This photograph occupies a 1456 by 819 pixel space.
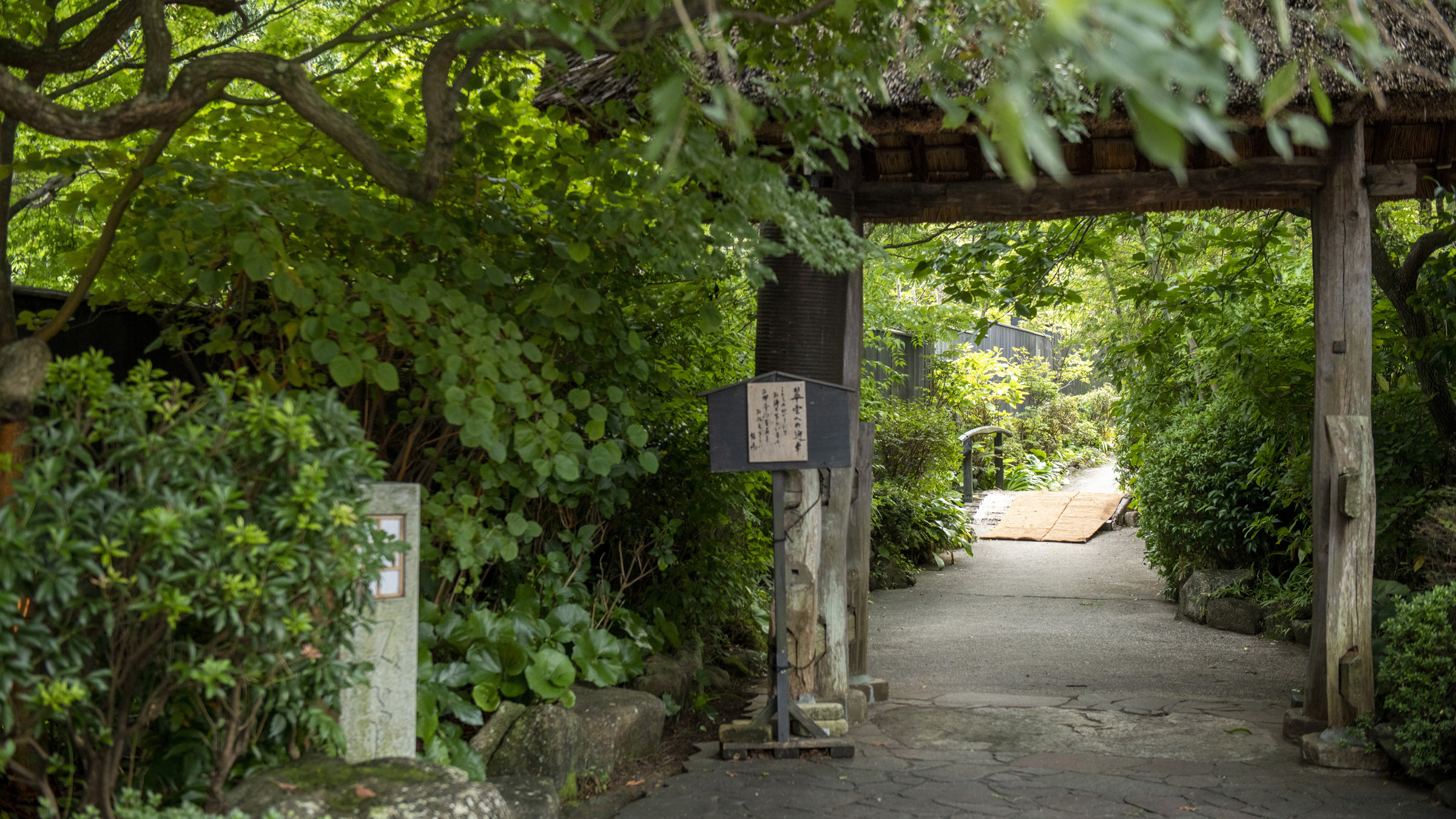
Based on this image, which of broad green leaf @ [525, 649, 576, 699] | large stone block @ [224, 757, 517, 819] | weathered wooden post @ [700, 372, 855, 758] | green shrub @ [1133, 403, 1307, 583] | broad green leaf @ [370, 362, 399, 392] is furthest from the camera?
green shrub @ [1133, 403, 1307, 583]

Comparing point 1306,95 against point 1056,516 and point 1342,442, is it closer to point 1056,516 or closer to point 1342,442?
point 1342,442

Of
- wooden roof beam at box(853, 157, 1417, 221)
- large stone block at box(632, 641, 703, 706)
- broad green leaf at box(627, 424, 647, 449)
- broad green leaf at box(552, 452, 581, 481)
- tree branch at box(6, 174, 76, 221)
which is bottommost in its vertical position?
large stone block at box(632, 641, 703, 706)

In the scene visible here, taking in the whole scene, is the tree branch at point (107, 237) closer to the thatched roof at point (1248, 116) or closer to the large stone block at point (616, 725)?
the thatched roof at point (1248, 116)

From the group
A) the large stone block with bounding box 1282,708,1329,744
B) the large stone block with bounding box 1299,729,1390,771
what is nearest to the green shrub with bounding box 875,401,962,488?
the large stone block with bounding box 1282,708,1329,744

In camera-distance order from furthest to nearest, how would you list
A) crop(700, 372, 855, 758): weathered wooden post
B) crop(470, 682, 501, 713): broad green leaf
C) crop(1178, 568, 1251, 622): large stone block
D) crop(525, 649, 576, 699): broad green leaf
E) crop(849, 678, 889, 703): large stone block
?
crop(1178, 568, 1251, 622): large stone block < crop(849, 678, 889, 703): large stone block < crop(700, 372, 855, 758): weathered wooden post < crop(525, 649, 576, 699): broad green leaf < crop(470, 682, 501, 713): broad green leaf

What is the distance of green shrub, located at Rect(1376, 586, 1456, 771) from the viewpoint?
14.4 ft

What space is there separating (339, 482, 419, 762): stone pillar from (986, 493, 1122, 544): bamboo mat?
37.0 ft

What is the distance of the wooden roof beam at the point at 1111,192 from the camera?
5598 millimetres

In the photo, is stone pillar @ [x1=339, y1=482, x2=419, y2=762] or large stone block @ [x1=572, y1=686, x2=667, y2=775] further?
large stone block @ [x1=572, y1=686, x2=667, y2=775]

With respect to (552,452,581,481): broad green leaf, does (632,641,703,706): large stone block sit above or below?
below

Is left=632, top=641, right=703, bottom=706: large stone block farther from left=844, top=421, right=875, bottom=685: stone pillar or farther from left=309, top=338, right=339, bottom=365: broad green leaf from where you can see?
left=309, top=338, right=339, bottom=365: broad green leaf

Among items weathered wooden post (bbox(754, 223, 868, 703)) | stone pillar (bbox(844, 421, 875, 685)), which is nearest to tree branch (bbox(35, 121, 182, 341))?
weathered wooden post (bbox(754, 223, 868, 703))

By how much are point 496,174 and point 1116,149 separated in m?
3.37

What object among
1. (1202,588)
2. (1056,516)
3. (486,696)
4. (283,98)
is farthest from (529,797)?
(1056,516)
